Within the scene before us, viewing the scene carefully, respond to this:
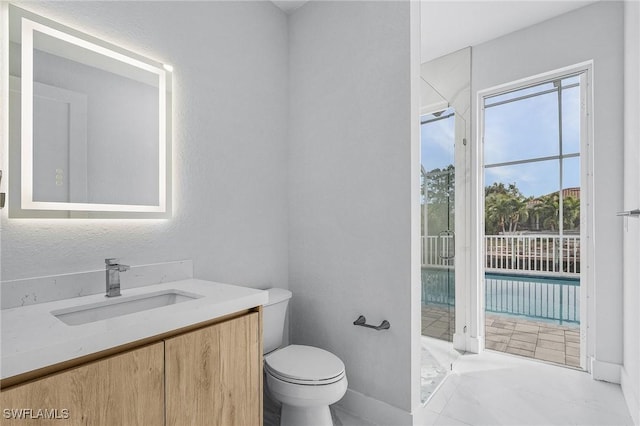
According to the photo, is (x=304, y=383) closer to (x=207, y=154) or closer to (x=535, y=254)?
(x=207, y=154)

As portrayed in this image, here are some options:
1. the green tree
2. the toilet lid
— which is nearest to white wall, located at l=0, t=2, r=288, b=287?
the toilet lid

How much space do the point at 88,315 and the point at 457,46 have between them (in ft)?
10.7

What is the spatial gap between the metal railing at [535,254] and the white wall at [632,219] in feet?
6.43

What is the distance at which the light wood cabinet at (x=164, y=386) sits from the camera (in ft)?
2.56

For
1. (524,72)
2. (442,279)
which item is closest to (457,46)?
(524,72)

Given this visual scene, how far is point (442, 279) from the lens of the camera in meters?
2.43

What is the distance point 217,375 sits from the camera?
115 cm

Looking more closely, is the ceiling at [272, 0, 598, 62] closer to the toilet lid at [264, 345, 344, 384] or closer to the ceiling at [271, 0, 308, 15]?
the ceiling at [271, 0, 308, 15]

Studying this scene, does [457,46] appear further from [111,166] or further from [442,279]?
[111,166]

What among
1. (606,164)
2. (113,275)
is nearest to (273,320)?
(113,275)

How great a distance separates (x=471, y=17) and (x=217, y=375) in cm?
295

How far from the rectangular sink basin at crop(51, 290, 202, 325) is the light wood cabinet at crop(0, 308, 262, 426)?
0.28 m

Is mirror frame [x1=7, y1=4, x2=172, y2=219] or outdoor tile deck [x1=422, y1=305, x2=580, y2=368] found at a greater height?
mirror frame [x1=7, y1=4, x2=172, y2=219]

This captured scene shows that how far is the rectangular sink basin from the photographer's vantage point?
3.94 ft
